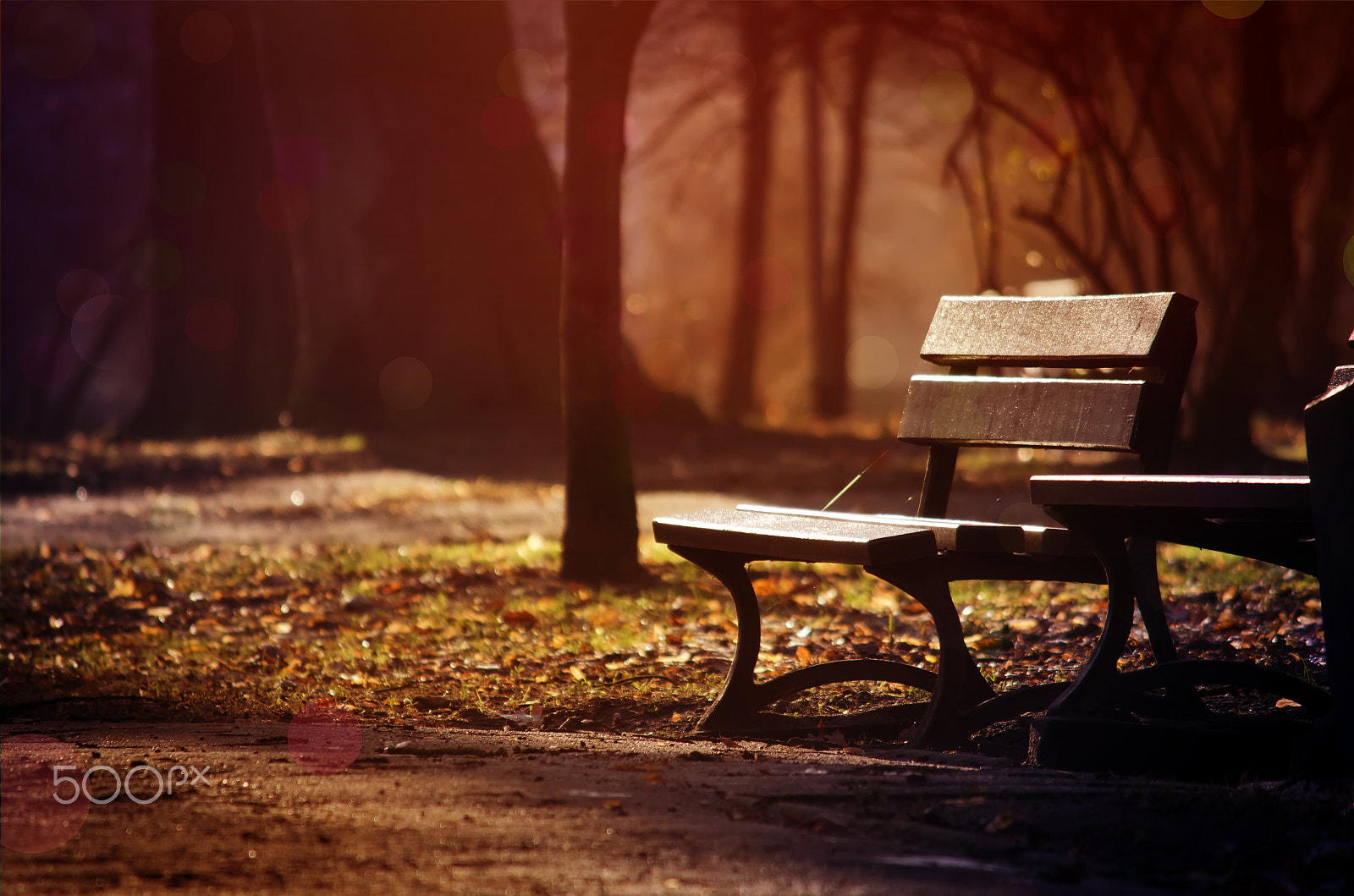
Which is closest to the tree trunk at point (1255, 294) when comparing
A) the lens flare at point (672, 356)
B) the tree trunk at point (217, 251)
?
the tree trunk at point (217, 251)

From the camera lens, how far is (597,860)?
2.60 m

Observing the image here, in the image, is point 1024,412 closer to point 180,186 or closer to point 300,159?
point 300,159

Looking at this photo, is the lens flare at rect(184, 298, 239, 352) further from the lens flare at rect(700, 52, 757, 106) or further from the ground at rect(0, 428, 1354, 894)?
the ground at rect(0, 428, 1354, 894)

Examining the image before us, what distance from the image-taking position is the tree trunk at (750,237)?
1973cm

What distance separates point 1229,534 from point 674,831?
1678 millimetres

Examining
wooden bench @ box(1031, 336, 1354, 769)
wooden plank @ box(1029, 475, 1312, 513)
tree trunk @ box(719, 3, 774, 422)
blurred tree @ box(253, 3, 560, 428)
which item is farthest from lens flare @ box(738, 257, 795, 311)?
wooden plank @ box(1029, 475, 1312, 513)

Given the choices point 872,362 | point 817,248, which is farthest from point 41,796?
point 872,362

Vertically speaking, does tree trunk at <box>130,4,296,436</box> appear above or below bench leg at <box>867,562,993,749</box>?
above

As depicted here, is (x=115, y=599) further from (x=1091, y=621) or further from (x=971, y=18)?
(x=971, y=18)

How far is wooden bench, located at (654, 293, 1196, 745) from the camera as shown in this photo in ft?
12.0

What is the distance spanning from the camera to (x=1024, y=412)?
4.19 m

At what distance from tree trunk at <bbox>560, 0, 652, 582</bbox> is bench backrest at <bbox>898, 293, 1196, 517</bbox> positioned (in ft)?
8.67

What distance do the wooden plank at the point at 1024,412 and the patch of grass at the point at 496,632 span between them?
3.00 feet

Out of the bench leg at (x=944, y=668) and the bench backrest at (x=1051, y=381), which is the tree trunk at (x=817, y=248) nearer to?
the bench backrest at (x=1051, y=381)
